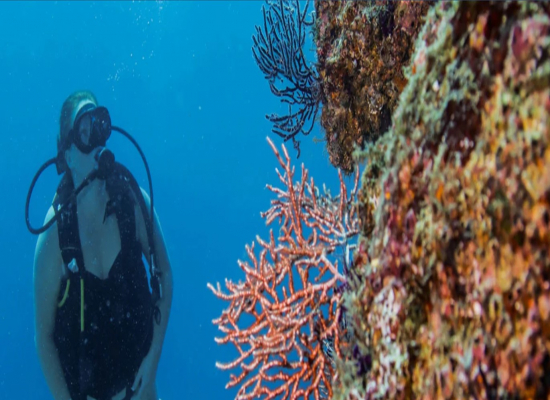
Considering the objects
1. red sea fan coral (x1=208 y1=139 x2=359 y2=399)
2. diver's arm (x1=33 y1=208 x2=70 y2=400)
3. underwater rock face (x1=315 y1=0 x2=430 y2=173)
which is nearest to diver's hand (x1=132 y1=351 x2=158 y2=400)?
diver's arm (x1=33 y1=208 x2=70 y2=400)

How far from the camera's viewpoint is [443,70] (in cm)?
124

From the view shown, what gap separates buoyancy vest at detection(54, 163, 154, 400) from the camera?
5.48m

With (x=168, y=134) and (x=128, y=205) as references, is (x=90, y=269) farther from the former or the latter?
(x=168, y=134)

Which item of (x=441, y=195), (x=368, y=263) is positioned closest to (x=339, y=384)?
(x=368, y=263)

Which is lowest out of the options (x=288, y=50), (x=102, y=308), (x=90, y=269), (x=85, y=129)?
(x=102, y=308)

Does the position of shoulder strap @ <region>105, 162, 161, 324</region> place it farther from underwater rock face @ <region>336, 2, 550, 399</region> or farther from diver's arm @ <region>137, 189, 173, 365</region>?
underwater rock face @ <region>336, 2, 550, 399</region>

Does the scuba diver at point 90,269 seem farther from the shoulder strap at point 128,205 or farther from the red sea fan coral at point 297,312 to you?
A: the red sea fan coral at point 297,312

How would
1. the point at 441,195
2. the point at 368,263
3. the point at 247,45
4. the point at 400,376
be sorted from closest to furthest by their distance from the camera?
the point at 441,195
the point at 400,376
the point at 368,263
the point at 247,45

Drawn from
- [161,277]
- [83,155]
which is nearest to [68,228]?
[83,155]

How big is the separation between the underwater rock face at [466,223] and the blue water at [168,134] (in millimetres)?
46452

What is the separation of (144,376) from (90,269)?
1.91 m

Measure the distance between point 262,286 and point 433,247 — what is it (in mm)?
Answer: 1609

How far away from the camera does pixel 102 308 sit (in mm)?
5840

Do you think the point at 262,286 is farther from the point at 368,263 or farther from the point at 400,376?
the point at 400,376
